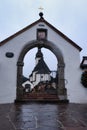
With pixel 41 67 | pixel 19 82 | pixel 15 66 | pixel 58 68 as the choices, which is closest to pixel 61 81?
pixel 58 68

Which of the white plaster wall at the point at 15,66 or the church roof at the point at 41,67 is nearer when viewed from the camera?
the white plaster wall at the point at 15,66

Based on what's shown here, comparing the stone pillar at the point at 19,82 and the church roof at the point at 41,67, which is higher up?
the church roof at the point at 41,67

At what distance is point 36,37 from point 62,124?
7.87 metres

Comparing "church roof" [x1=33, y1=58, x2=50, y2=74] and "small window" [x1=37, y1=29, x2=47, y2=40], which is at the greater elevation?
"church roof" [x1=33, y1=58, x2=50, y2=74]

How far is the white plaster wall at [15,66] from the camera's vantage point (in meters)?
13.3

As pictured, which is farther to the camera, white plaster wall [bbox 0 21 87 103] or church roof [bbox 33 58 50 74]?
church roof [bbox 33 58 50 74]

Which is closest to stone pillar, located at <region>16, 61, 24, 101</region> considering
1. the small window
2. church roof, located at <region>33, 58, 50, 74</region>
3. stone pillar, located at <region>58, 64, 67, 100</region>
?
the small window

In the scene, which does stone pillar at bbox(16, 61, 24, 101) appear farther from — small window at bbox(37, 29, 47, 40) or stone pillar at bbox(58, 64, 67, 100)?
stone pillar at bbox(58, 64, 67, 100)

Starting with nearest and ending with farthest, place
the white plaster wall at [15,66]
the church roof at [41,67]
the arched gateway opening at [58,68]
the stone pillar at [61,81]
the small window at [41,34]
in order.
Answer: the white plaster wall at [15,66] < the arched gateway opening at [58,68] < the stone pillar at [61,81] < the small window at [41,34] < the church roof at [41,67]

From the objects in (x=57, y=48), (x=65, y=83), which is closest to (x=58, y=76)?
(x=65, y=83)

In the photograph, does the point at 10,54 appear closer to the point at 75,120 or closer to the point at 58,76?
the point at 58,76

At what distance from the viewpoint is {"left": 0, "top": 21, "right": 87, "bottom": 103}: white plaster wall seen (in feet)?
43.7

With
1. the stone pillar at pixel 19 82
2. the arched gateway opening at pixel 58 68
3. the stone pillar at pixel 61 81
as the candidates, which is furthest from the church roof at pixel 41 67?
the stone pillar at pixel 19 82

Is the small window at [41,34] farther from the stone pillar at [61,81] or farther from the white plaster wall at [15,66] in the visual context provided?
the stone pillar at [61,81]
